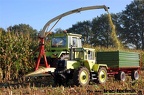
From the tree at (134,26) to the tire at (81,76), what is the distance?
40.0m

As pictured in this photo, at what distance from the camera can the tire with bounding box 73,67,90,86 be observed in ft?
35.7

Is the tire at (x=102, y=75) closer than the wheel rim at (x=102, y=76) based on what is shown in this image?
Yes

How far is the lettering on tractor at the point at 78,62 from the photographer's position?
11.4 m

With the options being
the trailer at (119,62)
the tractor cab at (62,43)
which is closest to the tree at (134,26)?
the trailer at (119,62)

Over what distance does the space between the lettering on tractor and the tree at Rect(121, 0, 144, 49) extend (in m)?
36.6

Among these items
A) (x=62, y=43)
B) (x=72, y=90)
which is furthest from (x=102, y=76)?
(x=72, y=90)

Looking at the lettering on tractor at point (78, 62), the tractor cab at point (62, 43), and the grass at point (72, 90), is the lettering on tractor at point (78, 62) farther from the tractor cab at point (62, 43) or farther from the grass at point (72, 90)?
the grass at point (72, 90)

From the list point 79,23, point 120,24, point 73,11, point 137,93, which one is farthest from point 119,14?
point 137,93

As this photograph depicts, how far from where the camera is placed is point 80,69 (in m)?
11.0

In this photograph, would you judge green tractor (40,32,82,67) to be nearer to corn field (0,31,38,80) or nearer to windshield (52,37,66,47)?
windshield (52,37,66,47)

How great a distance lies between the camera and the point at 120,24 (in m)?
52.8

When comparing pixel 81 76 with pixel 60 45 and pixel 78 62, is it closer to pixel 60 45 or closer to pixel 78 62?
pixel 78 62

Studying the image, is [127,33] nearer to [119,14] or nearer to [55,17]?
[119,14]

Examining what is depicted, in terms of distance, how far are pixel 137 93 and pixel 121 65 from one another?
6.01 m
